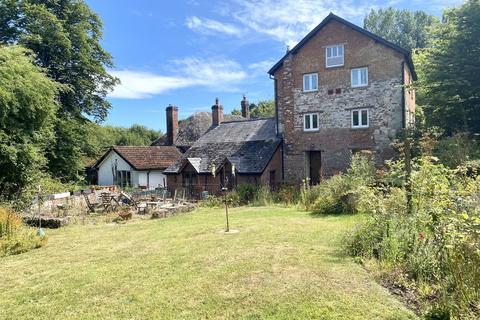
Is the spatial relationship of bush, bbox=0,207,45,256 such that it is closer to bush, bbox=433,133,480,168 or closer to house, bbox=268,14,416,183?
bush, bbox=433,133,480,168

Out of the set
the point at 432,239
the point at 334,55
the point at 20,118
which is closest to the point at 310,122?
the point at 334,55

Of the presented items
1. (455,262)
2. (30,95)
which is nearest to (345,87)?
(30,95)

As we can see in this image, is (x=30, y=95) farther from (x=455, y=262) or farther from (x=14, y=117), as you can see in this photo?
(x=455, y=262)

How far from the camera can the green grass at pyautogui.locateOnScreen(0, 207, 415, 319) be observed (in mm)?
5305

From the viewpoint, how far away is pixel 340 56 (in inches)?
904

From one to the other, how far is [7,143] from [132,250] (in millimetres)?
8654

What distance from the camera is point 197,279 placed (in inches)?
261

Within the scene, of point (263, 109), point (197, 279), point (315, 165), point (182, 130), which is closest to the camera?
point (197, 279)

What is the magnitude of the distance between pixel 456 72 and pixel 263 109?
4495 centimetres

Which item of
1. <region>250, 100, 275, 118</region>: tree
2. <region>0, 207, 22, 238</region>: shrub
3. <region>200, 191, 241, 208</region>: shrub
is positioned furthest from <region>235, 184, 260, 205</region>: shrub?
<region>250, 100, 275, 118</region>: tree

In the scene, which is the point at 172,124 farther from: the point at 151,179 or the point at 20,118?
the point at 20,118

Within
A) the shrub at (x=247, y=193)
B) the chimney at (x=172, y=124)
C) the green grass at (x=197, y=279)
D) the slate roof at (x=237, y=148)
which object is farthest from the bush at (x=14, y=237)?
the chimney at (x=172, y=124)

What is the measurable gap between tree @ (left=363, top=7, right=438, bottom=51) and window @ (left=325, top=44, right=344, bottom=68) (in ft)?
105

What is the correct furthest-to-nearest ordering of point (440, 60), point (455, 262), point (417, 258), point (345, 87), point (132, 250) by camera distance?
point (345, 87) → point (440, 60) → point (132, 250) → point (417, 258) → point (455, 262)
